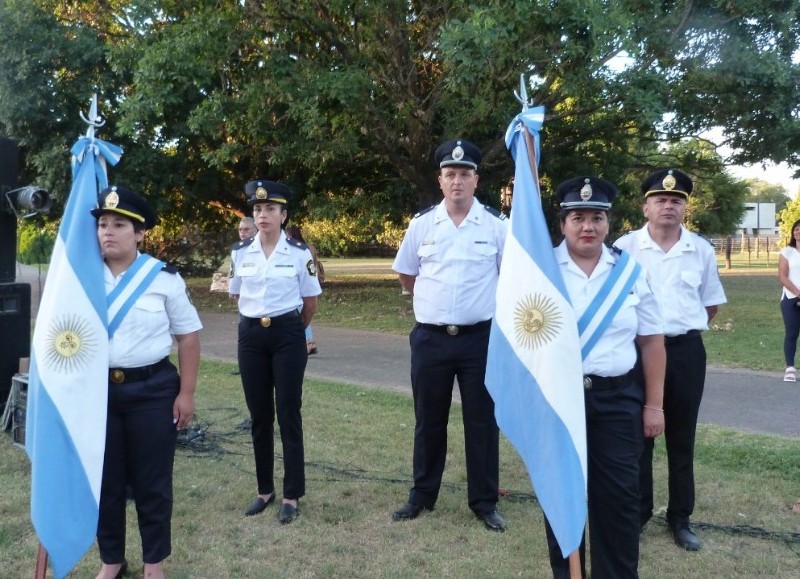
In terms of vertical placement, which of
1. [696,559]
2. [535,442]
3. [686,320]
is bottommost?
[696,559]

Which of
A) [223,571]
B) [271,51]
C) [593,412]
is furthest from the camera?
[271,51]

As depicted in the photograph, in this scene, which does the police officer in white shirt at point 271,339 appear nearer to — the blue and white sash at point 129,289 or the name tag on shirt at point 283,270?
the name tag on shirt at point 283,270

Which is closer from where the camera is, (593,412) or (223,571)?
(593,412)

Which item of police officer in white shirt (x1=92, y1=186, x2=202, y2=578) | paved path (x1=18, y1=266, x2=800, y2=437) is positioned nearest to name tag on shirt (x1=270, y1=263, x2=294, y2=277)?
police officer in white shirt (x1=92, y1=186, x2=202, y2=578)

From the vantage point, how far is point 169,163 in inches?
734

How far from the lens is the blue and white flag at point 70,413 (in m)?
3.65

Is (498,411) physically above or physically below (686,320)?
below

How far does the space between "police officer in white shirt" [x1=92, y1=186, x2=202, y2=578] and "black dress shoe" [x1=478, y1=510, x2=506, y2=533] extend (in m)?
1.90

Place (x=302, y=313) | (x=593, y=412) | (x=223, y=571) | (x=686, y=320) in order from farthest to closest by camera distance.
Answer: (x=302, y=313) → (x=686, y=320) → (x=223, y=571) → (x=593, y=412)

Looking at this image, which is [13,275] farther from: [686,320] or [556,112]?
[556,112]

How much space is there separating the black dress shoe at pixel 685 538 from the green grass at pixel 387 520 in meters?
0.06

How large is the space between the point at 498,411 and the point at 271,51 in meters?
11.1

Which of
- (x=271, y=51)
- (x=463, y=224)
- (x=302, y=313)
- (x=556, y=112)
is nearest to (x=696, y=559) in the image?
(x=463, y=224)

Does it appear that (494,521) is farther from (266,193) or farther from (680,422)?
(266,193)
